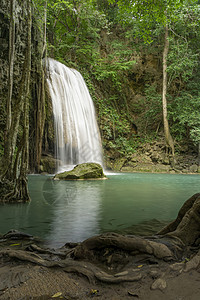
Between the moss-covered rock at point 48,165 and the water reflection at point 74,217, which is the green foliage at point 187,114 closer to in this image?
the moss-covered rock at point 48,165

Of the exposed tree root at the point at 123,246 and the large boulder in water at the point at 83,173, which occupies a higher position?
the exposed tree root at the point at 123,246

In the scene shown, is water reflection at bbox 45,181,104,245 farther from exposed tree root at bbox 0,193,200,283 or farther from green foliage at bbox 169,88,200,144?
green foliage at bbox 169,88,200,144

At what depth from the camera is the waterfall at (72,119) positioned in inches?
639

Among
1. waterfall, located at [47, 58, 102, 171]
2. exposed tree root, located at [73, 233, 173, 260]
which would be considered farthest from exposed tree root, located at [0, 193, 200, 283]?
waterfall, located at [47, 58, 102, 171]

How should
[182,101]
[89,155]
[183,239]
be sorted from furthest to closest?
[182,101], [89,155], [183,239]

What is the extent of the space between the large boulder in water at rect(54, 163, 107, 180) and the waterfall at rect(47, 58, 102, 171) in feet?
11.2

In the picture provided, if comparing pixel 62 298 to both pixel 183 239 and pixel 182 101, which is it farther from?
pixel 182 101

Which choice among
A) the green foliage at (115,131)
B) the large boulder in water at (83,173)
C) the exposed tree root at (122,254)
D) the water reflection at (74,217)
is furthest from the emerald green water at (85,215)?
the green foliage at (115,131)

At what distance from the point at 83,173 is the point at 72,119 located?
5.91 metres

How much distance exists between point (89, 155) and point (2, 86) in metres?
8.54

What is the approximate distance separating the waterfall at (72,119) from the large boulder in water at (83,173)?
3.41m

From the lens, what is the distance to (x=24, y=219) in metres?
4.64

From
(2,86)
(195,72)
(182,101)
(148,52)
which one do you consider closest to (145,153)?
(182,101)

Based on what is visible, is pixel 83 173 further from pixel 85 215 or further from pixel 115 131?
pixel 115 131
